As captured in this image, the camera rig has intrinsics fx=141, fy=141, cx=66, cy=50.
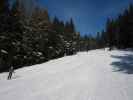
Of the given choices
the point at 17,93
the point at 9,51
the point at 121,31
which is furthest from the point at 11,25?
the point at 121,31

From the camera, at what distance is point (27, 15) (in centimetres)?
3406

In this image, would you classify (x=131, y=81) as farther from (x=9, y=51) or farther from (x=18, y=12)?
(x=18, y=12)

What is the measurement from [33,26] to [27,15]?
2976 millimetres

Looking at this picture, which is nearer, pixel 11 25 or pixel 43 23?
pixel 11 25

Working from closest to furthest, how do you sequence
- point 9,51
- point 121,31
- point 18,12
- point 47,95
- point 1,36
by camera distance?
point 47,95, point 1,36, point 9,51, point 18,12, point 121,31

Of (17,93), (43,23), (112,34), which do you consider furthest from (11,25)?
(112,34)

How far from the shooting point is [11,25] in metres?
27.7

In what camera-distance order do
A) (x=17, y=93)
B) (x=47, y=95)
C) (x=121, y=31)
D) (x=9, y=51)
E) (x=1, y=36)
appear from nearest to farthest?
(x=47, y=95) < (x=17, y=93) < (x=1, y=36) < (x=9, y=51) < (x=121, y=31)

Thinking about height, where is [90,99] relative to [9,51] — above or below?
below

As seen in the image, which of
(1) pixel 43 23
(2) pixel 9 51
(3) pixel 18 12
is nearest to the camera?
(2) pixel 9 51

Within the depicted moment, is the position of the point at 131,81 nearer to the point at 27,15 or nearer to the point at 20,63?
the point at 20,63

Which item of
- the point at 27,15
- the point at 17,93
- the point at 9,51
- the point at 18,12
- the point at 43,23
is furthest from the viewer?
the point at 43,23

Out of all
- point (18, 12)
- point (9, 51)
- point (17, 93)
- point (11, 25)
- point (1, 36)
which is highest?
point (18, 12)

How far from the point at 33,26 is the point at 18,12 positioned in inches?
232
